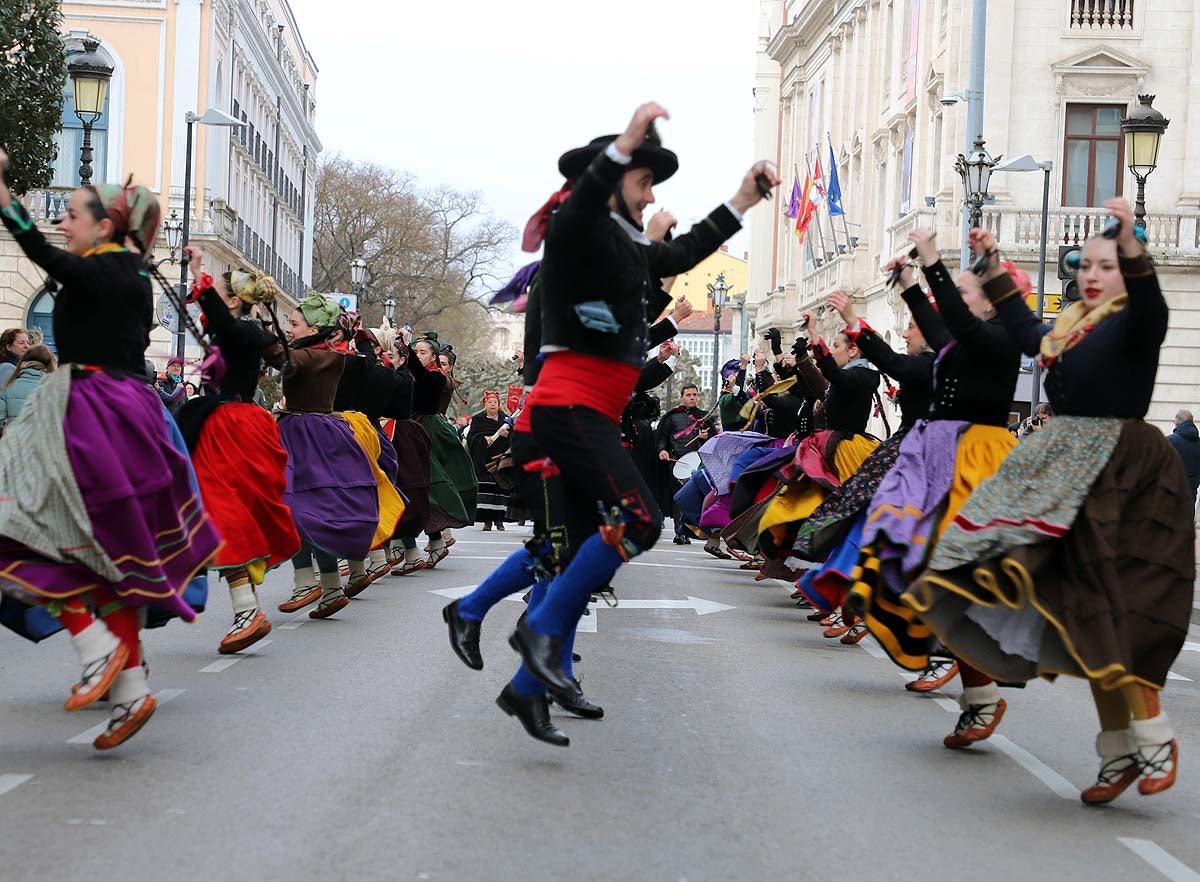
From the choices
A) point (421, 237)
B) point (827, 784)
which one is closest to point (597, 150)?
point (827, 784)

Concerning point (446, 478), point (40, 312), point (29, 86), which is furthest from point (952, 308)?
point (40, 312)

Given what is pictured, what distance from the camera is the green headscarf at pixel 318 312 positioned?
11.6m

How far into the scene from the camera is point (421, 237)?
7719 centimetres

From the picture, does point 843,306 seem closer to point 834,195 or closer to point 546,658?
point 546,658

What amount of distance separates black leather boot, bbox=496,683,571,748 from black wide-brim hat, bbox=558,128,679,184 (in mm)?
1985

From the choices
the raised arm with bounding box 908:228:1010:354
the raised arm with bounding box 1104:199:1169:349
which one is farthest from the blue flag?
the raised arm with bounding box 1104:199:1169:349

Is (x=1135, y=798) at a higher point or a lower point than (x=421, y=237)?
lower

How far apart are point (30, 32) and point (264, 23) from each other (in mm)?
42340

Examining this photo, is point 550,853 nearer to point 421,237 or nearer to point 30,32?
point 30,32

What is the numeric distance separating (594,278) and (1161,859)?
8.84ft

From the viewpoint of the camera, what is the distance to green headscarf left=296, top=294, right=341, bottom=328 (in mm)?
11578

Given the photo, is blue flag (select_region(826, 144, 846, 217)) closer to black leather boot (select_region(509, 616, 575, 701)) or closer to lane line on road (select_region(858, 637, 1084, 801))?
lane line on road (select_region(858, 637, 1084, 801))

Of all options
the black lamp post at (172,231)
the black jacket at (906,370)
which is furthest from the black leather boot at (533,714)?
the black lamp post at (172,231)

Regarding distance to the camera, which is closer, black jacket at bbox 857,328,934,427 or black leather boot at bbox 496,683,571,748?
black leather boot at bbox 496,683,571,748
